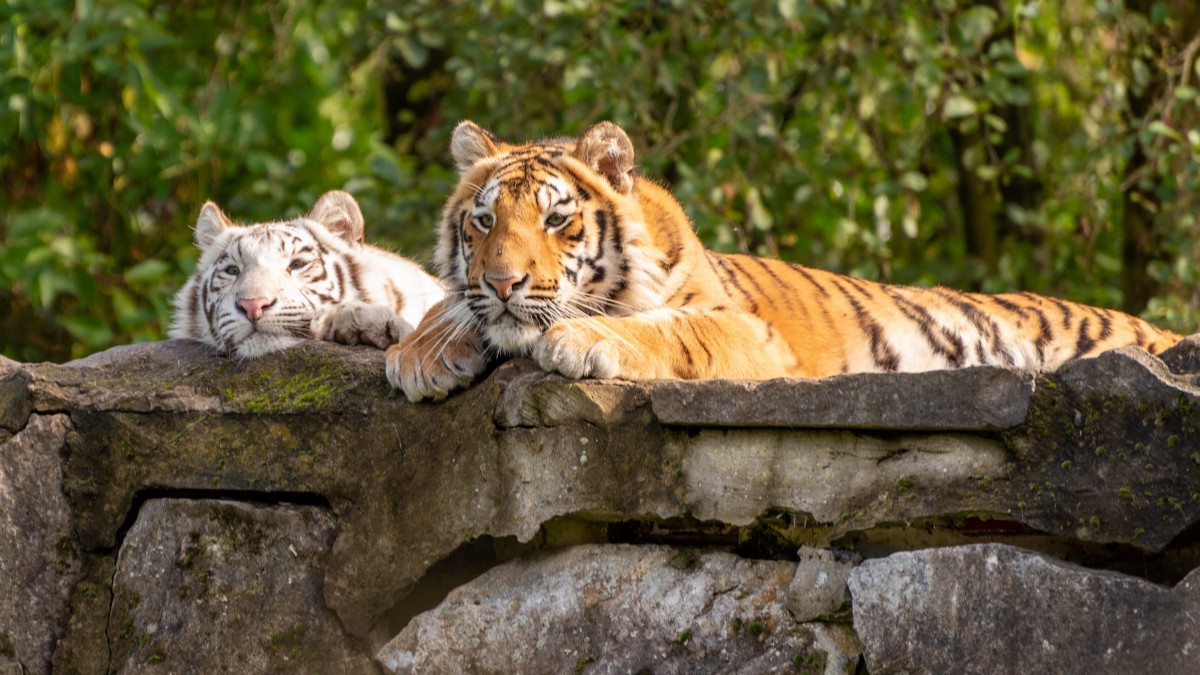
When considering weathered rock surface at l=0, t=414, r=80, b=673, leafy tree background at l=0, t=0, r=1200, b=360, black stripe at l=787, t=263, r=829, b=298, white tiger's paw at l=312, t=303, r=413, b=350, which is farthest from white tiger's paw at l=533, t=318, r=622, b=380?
leafy tree background at l=0, t=0, r=1200, b=360

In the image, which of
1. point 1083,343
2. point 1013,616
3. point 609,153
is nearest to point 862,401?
point 1013,616

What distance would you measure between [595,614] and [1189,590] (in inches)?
43.2

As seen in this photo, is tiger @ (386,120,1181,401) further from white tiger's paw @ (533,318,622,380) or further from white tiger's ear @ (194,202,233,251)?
white tiger's ear @ (194,202,233,251)

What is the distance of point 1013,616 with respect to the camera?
2.37m

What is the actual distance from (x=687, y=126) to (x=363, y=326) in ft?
11.0

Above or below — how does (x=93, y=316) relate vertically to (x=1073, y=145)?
below

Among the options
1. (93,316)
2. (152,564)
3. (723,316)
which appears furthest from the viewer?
(93,316)

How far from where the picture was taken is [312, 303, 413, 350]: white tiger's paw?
12.1 feet

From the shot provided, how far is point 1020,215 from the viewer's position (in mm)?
6473

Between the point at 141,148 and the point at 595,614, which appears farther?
the point at 141,148

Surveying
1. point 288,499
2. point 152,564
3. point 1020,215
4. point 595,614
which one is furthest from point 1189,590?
point 1020,215

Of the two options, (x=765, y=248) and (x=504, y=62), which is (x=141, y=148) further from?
(x=765, y=248)

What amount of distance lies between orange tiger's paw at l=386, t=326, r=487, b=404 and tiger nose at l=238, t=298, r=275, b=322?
64 centimetres

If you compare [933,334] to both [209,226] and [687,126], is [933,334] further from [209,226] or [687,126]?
[687,126]
